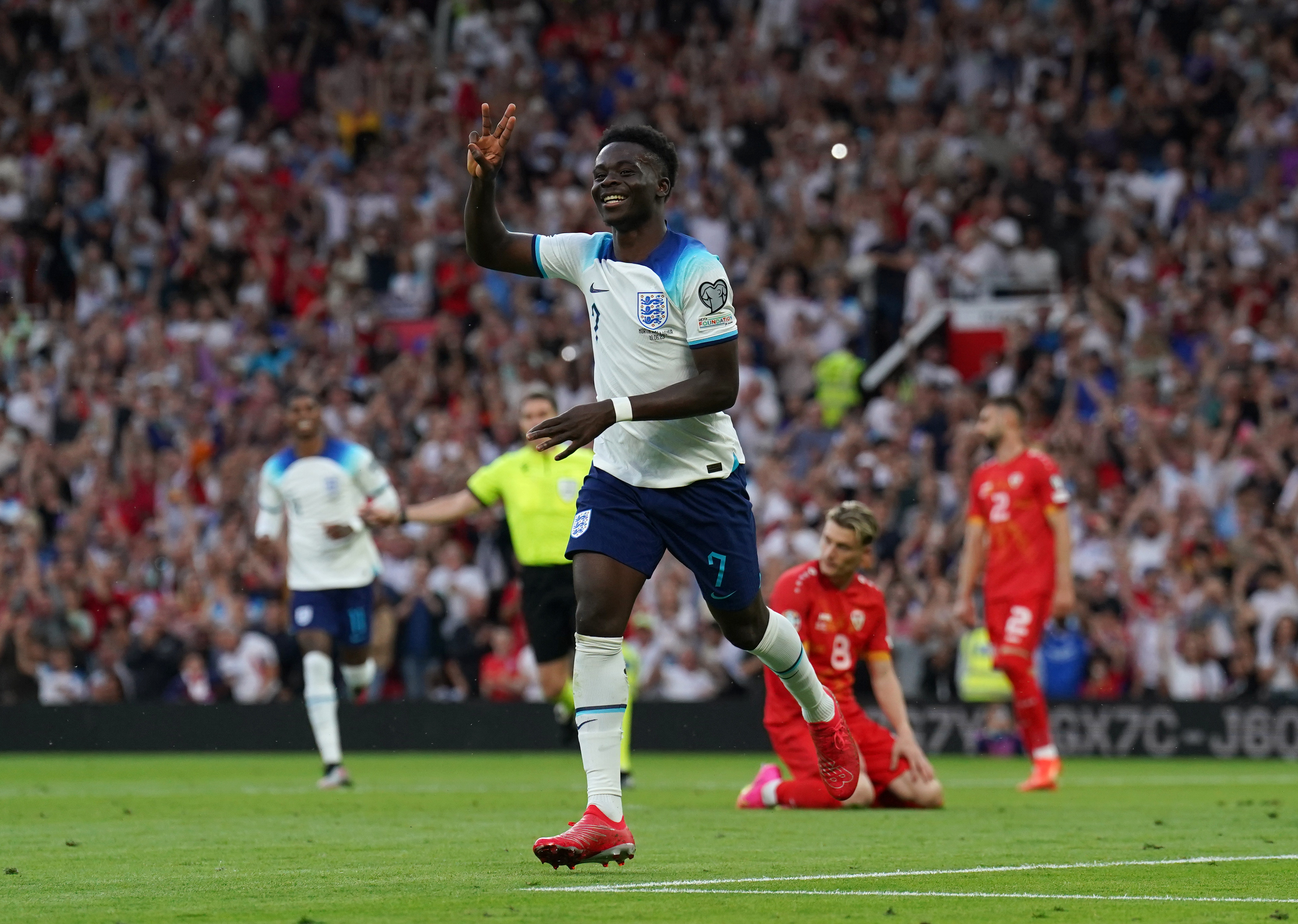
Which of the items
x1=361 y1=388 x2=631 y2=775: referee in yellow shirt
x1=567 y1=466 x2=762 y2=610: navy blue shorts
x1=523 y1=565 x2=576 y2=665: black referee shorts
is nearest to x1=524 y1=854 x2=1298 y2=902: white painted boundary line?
x1=567 y1=466 x2=762 y2=610: navy blue shorts

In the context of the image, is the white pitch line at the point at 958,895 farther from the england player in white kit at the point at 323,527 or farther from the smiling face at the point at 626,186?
the england player in white kit at the point at 323,527

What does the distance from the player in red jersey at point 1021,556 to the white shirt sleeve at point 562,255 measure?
615 cm

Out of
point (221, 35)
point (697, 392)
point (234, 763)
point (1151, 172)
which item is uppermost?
point (221, 35)

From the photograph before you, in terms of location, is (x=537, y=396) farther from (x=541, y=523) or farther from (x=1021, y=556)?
(x=1021, y=556)

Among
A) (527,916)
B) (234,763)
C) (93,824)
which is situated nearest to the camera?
(527,916)

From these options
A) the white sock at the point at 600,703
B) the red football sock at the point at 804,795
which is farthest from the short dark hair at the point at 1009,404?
the white sock at the point at 600,703

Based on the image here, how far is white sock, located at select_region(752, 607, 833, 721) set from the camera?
791cm

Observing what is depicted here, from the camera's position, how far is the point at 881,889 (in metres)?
6.61

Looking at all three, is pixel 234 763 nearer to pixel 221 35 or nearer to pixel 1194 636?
pixel 1194 636

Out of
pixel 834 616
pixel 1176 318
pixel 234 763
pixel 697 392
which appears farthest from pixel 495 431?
pixel 697 392

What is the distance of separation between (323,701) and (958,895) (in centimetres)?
781

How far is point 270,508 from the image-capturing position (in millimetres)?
14328

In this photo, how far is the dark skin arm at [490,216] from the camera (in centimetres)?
755

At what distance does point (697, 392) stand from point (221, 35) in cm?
2208
